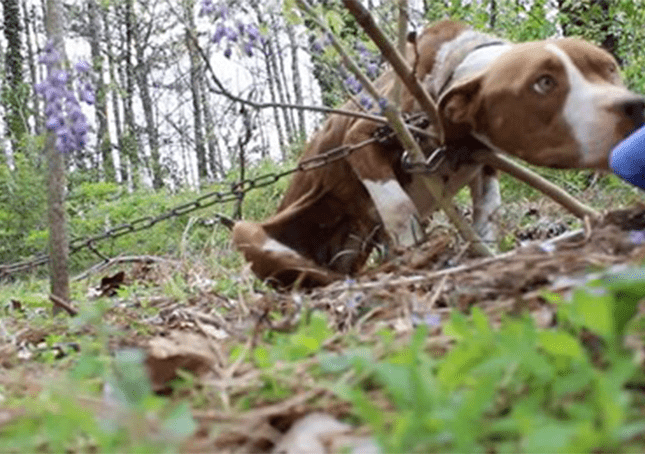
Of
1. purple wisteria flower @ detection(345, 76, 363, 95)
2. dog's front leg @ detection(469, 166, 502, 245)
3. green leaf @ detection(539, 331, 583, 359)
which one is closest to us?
green leaf @ detection(539, 331, 583, 359)

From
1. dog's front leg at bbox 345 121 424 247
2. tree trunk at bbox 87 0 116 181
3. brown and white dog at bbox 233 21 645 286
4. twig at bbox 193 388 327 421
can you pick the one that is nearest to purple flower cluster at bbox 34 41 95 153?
brown and white dog at bbox 233 21 645 286

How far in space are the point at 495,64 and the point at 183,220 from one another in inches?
308

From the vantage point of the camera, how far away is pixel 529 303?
150cm

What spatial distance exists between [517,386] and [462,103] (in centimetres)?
199

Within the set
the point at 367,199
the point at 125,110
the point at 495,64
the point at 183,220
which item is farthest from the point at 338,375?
the point at 125,110

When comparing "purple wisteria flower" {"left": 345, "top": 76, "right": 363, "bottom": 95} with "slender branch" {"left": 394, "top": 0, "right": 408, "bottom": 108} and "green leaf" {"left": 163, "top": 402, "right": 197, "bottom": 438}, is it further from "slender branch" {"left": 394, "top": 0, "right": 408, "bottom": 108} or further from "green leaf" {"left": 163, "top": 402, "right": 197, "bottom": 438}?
"green leaf" {"left": 163, "top": 402, "right": 197, "bottom": 438}

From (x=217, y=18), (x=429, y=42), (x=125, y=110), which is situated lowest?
(x=429, y=42)

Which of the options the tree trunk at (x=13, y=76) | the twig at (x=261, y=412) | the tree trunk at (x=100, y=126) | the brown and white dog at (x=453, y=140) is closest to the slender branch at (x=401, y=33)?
the brown and white dog at (x=453, y=140)

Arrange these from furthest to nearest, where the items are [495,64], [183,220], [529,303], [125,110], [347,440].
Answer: [125,110]
[183,220]
[495,64]
[529,303]
[347,440]

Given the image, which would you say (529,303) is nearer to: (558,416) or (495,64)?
(558,416)

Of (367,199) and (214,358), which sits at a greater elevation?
(367,199)

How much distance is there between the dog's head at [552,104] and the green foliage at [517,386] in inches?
60.2

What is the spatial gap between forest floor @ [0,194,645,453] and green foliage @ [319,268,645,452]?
0.05m

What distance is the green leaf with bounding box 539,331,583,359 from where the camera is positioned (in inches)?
40.9
